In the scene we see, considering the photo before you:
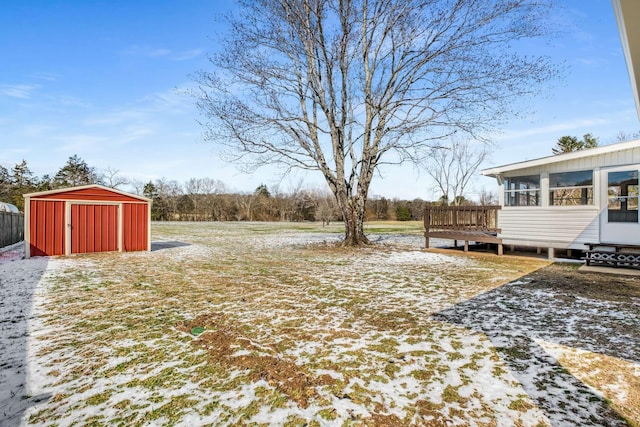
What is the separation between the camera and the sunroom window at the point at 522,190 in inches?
402

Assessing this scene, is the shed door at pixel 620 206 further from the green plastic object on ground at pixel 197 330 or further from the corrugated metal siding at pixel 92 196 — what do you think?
the corrugated metal siding at pixel 92 196

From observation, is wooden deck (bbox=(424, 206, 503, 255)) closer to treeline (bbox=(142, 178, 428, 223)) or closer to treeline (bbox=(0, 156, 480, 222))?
treeline (bbox=(0, 156, 480, 222))

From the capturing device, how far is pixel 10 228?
555 inches

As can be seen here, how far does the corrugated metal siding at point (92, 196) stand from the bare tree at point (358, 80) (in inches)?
160

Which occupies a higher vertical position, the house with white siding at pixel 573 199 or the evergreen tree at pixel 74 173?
the evergreen tree at pixel 74 173

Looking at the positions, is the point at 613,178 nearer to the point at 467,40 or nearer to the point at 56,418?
the point at 467,40

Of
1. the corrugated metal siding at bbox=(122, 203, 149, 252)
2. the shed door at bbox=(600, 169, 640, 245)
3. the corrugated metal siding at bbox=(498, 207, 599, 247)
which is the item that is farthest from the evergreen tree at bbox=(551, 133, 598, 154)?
the corrugated metal siding at bbox=(122, 203, 149, 252)

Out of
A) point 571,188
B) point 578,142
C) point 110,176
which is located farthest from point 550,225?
point 110,176

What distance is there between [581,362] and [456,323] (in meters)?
1.31

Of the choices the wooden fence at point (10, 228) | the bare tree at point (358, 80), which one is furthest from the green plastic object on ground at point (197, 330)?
the wooden fence at point (10, 228)

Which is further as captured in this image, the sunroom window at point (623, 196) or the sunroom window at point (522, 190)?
the sunroom window at point (522, 190)

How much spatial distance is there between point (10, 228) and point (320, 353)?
1788 centimetres

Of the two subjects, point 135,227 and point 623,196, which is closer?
point 623,196

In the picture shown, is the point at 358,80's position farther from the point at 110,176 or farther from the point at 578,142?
the point at 110,176
